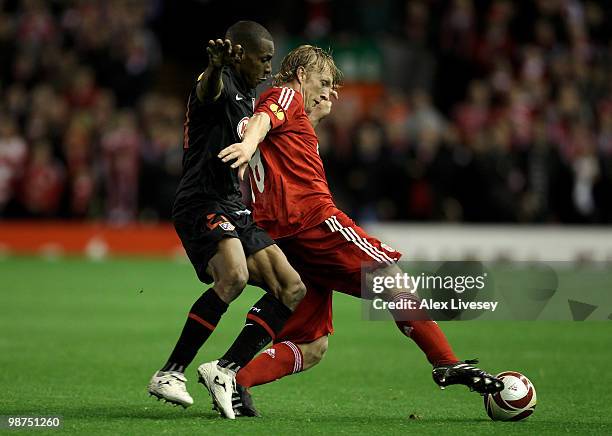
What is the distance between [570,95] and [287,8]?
20.1 feet

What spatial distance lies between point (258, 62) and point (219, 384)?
1.89 meters

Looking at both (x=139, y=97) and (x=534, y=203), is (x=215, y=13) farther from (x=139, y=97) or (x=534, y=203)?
(x=534, y=203)

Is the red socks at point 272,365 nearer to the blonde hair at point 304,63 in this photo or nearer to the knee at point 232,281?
the knee at point 232,281

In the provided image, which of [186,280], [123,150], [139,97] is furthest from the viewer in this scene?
[139,97]

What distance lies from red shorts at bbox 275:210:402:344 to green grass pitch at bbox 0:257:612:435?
0.55 m

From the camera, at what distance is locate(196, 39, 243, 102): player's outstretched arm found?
652 cm

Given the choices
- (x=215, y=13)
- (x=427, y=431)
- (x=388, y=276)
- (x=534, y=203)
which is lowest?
(x=427, y=431)

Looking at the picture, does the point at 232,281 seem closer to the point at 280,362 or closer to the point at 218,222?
the point at 218,222

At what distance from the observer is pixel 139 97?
2239 centimetres

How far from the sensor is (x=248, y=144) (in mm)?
6488

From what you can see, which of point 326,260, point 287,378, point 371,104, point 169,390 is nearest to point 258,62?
point 326,260

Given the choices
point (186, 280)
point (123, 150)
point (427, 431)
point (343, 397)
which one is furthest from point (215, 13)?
point (427, 431)

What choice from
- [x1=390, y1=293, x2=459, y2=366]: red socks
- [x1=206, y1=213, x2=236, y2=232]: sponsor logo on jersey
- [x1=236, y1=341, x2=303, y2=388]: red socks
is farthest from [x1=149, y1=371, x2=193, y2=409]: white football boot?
[x1=390, y1=293, x2=459, y2=366]: red socks

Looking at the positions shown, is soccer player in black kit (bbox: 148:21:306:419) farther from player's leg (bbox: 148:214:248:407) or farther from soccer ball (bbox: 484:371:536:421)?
soccer ball (bbox: 484:371:536:421)
